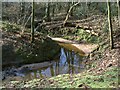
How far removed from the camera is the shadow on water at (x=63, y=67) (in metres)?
13.5

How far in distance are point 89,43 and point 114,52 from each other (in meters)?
5.99

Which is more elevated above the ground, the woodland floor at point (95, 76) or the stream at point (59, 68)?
the woodland floor at point (95, 76)

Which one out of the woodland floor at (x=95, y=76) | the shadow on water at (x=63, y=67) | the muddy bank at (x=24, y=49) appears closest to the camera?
the woodland floor at (x=95, y=76)

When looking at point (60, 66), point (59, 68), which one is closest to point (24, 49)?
point (60, 66)

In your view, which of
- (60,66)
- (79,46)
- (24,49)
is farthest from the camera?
(79,46)

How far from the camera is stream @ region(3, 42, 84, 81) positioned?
13125 millimetres

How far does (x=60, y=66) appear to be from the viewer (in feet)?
49.6

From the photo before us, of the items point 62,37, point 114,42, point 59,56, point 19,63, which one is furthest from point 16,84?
point 62,37

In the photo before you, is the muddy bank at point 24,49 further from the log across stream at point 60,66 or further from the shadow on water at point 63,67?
the shadow on water at point 63,67

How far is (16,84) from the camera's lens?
1081 centimetres

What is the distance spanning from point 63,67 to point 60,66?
271mm

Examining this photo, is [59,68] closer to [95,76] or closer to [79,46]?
[95,76]

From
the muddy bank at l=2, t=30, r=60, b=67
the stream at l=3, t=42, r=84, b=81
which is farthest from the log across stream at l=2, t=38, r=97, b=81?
the muddy bank at l=2, t=30, r=60, b=67

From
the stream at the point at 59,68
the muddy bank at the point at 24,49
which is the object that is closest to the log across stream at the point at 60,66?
the stream at the point at 59,68
